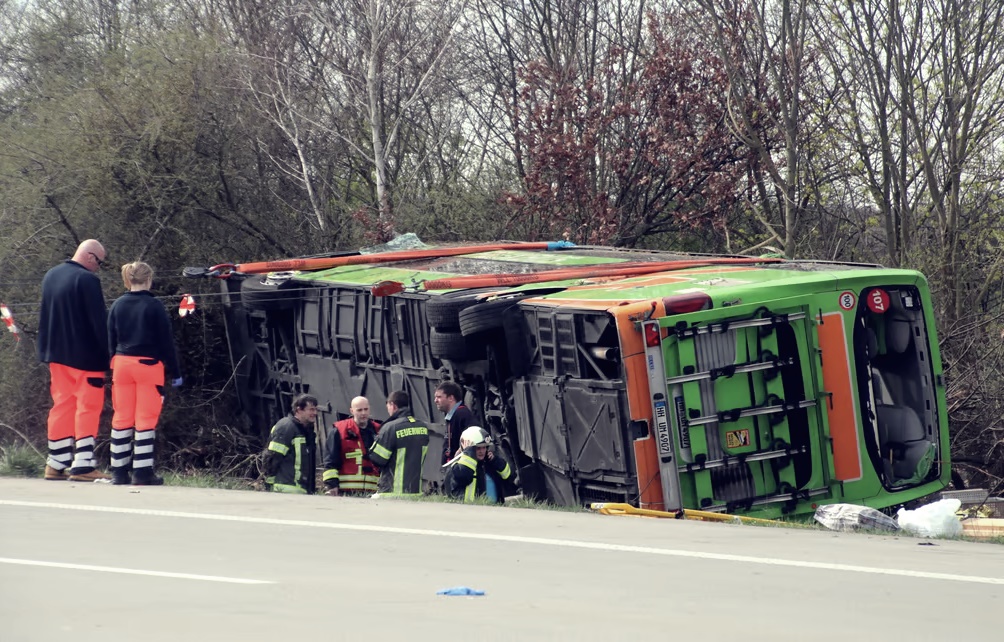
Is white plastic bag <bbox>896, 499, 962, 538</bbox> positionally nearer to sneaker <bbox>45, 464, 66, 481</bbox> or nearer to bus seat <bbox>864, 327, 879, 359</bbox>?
bus seat <bbox>864, 327, 879, 359</bbox>

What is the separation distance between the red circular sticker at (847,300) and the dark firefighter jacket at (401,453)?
129 inches

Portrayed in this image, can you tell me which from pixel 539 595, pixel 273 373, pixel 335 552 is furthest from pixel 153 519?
pixel 273 373

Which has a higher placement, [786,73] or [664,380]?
[786,73]

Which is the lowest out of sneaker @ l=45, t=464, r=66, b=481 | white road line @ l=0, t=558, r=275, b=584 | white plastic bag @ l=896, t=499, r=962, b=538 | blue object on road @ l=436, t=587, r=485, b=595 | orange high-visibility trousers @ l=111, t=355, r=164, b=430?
white plastic bag @ l=896, t=499, r=962, b=538

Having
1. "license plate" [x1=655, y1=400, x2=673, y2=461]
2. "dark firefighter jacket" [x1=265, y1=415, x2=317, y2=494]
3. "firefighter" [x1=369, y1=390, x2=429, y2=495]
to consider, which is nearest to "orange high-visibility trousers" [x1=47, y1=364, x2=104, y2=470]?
"dark firefighter jacket" [x1=265, y1=415, x2=317, y2=494]

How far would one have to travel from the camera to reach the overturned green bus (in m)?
8.78

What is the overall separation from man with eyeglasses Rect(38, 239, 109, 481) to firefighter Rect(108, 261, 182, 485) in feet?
0.76

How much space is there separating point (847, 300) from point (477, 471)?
2.98 m

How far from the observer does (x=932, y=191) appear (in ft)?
50.5

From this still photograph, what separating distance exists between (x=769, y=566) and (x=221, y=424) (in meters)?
10.4

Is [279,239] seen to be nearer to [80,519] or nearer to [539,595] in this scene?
[80,519]

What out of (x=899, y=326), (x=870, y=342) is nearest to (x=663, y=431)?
(x=870, y=342)

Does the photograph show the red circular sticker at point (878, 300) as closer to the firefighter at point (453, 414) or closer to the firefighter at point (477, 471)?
the firefighter at point (477, 471)

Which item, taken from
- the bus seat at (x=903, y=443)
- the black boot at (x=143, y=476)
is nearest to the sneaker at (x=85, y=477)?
the black boot at (x=143, y=476)
